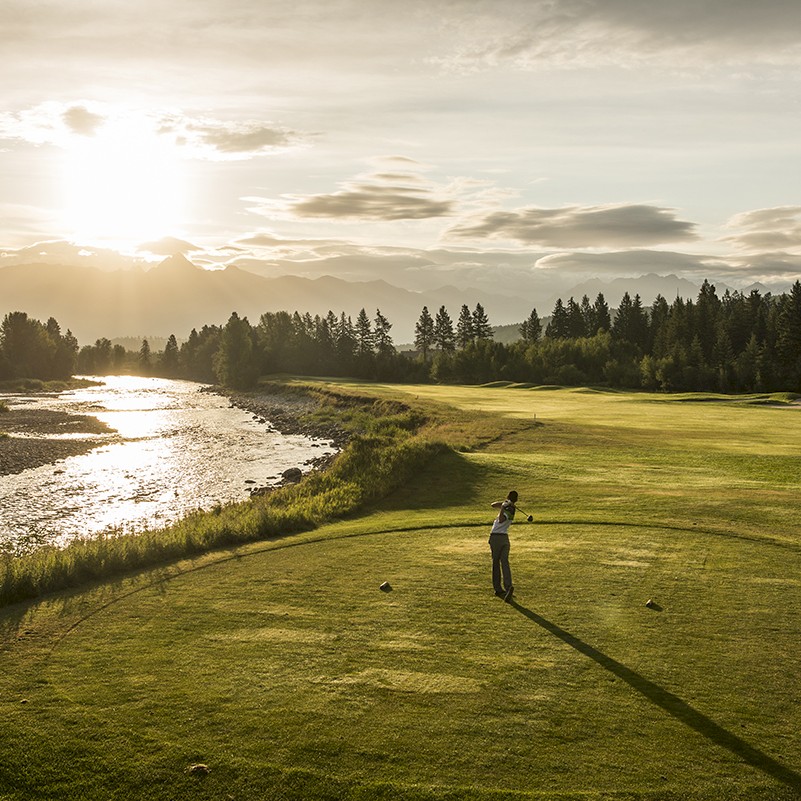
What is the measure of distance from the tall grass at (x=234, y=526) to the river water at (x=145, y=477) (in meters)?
5.14

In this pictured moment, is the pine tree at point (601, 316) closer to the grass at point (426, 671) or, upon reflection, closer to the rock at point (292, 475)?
the rock at point (292, 475)

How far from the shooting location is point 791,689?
11.9 m

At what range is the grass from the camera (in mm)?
9797

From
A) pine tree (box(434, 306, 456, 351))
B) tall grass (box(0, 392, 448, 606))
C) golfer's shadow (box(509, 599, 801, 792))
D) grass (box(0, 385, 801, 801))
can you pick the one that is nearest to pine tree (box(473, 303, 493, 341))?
pine tree (box(434, 306, 456, 351))

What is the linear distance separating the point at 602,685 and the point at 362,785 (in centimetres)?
477

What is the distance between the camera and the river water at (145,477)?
34.5 metres

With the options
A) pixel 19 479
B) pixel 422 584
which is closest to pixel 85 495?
pixel 19 479

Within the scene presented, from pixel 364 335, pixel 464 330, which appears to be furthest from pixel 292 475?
pixel 464 330

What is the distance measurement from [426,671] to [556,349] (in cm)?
13348

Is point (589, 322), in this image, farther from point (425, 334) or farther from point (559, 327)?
point (425, 334)

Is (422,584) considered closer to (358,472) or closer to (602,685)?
(602,685)

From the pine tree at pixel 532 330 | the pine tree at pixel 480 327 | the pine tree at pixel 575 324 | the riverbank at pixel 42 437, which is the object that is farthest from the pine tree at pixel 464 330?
the riverbank at pixel 42 437

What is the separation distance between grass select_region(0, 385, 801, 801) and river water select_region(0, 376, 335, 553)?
15.8 m

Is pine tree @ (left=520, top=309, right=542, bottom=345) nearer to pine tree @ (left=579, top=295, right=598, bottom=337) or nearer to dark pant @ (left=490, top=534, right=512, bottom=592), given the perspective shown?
pine tree @ (left=579, top=295, right=598, bottom=337)
